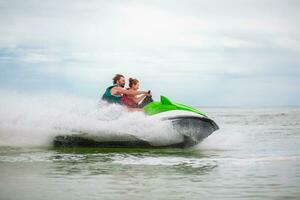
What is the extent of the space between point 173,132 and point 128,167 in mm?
3951

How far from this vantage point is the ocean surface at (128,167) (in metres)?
6.69

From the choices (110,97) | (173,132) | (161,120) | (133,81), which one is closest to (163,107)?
(161,120)

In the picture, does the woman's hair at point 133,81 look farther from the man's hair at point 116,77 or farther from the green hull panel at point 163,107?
the green hull panel at point 163,107

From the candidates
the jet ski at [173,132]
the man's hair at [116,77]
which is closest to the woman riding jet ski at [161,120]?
the jet ski at [173,132]

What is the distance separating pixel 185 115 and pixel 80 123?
9.20 feet

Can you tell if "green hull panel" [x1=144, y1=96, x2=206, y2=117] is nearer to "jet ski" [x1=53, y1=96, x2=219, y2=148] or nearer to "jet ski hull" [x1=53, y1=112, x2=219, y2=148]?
"jet ski" [x1=53, y1=96, x2=219, y2=148]

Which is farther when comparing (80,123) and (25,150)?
(80,123)

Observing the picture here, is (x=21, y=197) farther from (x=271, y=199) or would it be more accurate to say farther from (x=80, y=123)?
(x=80, y=123)

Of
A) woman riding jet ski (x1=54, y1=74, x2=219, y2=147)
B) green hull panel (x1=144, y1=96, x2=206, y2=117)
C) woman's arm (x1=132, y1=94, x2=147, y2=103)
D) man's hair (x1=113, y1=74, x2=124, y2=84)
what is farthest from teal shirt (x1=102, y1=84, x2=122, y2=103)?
green hull panel (x1=144, y1=96, x2=206, y2=117)

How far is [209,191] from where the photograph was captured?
6.76 metres

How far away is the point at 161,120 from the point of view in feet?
42.5

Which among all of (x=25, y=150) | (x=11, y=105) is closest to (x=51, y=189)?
(x=25, y=150)

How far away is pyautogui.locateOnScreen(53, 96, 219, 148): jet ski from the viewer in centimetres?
1294

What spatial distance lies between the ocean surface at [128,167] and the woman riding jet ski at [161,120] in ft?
0.98
